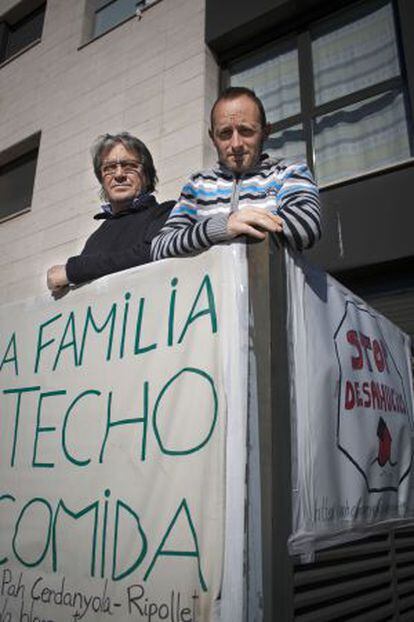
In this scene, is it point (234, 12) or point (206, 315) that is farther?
point (234, 12)

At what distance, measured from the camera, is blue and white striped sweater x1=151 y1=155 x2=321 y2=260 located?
1337 mm

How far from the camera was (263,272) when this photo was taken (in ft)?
4.04

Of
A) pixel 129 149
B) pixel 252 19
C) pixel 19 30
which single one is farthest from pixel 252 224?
pixel 19 30

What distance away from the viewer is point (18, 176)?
708 cm

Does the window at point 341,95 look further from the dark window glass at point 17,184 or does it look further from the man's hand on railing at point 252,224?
the dark window glass at point 17,184

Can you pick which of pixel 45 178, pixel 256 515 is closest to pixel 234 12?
pixel 45 178

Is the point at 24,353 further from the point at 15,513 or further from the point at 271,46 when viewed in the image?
the point at 271,46

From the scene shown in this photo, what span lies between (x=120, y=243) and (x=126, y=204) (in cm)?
30

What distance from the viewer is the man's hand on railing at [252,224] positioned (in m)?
1.25

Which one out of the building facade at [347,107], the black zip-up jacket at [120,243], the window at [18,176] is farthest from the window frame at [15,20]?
the black zip-up jacket at [120,243]

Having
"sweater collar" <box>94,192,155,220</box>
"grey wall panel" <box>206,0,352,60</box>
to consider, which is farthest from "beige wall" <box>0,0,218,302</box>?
"sweater collar" <box>94,192,155,220</box>

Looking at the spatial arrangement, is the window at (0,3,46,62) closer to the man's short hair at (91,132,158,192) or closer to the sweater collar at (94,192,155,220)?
the man's short hair at (91,132,158,192)

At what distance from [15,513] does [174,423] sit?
64 cm

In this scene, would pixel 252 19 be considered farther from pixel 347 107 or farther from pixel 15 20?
pixel 15 20
